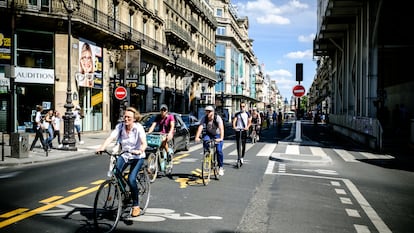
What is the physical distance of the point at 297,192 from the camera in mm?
8164

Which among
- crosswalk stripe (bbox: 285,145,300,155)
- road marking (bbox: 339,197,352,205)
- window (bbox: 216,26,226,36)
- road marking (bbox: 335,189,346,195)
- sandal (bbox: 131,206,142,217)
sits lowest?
road marking (bbox: 335,189,346,195)

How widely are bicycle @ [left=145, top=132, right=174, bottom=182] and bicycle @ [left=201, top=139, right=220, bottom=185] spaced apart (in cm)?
116

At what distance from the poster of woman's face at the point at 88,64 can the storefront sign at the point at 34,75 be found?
65.4 inches

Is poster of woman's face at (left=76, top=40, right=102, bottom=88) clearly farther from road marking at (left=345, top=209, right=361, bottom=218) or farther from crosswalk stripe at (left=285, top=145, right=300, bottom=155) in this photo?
road marking at (left=345, top=209, right=361, bottom=218)

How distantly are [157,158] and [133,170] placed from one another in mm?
3601

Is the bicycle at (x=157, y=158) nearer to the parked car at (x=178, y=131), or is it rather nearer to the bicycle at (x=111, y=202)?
the bicycle at (x=111, y=202)

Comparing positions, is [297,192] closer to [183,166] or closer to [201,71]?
[183,166]

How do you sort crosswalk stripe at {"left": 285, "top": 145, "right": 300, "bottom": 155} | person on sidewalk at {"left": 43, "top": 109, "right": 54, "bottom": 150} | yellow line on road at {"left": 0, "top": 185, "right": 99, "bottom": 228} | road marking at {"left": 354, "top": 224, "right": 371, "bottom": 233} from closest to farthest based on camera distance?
road marking at {"left": 354, "top": 224, "right": 371, "bottom": 233}, yellow line on road at {"left": 0, "top": 185, "right": 99, "bottom": 228}, crosswalk stripe at {"left": 285, "top": 145, "right": 300, "bottom": 155}, person on sidewalk at {"left": 43, "top": 109, "right": 54, "bottom": 150}

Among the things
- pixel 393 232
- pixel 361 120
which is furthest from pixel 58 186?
pixel 361 120

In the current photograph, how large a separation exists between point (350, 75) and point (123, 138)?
30662mm

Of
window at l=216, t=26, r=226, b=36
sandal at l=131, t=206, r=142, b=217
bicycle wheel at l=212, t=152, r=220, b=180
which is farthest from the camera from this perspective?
window at l=216, t=26, r=226, b=36

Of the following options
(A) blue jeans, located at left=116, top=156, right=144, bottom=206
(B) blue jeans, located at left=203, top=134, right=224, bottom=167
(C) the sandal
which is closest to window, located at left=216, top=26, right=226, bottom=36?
(B) blue jeans, located at left=203, top=134, right=224, bottom=167

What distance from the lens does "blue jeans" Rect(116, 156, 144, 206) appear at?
5746 mm

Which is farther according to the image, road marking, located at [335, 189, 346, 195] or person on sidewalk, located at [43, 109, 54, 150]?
person on sidewalk, located at [43, 109, 54, 150]
